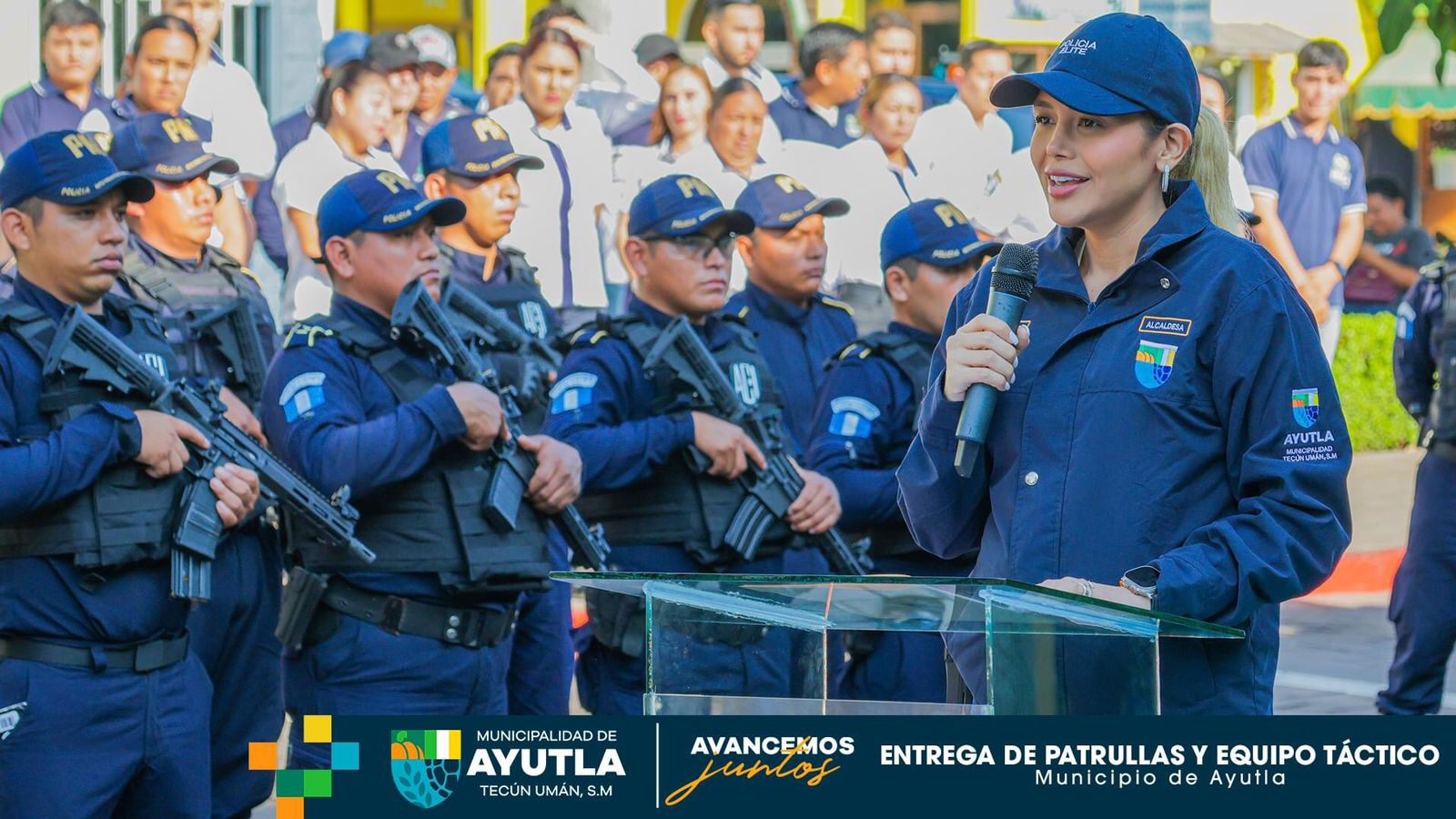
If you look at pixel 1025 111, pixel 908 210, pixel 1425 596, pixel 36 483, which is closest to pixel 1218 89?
pixel 1025 111

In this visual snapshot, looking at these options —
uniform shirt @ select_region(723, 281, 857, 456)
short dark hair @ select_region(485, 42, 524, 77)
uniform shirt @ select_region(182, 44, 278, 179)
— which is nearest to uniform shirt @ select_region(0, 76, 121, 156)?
uniform shirt @ select_region(182, 44, 278, 179)

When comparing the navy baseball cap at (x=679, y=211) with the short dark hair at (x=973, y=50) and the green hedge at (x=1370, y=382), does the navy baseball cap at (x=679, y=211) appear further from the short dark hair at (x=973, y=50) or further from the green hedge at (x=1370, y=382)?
the green hedge at (x=1370, y=382)

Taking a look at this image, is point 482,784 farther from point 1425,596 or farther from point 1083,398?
point 1425,596

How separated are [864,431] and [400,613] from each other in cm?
165

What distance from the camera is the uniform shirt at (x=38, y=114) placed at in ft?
31.6

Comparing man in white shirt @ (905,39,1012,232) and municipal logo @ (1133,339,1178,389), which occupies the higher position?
man in white shirt @ (905,39,1012,232)

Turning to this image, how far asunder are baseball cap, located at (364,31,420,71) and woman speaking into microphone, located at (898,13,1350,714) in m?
7.85

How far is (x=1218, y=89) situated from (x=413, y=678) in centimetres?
686

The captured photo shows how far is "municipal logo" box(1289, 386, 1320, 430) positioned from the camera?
2.97 metres

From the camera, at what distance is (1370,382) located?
51.3 ft

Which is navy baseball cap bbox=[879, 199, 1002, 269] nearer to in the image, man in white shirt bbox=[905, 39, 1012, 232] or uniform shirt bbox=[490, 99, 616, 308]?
uniform shirt bbox=[490, 99, 616, 308]

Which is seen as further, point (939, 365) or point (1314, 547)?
point (939, 365)

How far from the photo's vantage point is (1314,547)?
296 centimetres

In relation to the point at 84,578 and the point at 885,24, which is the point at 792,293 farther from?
the point at 885,24
